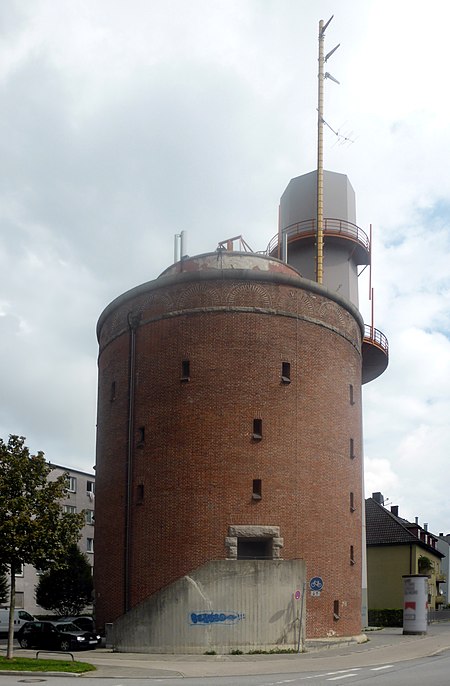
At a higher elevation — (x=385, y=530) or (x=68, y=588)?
(x=385, y=530)

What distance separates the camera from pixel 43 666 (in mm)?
23625

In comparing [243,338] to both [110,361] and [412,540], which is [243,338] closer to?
[110,361]

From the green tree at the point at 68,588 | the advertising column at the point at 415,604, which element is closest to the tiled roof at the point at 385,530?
the advertising column at the point at 415,604

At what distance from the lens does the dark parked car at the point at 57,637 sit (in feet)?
104

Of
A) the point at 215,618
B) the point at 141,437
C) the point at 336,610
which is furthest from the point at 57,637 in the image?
the point at 336,610

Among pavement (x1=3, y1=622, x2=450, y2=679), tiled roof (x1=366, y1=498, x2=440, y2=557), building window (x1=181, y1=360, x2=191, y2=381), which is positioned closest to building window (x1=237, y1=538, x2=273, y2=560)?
pavement (x1=3, y1=622, x2=450, y2=679)

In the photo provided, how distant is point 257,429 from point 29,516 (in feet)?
34.9

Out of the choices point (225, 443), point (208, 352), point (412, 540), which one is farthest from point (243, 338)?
point (412, 540)

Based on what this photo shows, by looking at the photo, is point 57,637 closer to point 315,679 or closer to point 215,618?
point 215,618

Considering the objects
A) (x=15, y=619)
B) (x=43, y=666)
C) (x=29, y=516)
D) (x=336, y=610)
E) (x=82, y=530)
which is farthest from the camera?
(x=82, y=530)

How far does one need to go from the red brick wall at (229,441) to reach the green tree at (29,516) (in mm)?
6551

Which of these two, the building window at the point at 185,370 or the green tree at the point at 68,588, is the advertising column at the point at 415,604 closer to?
the building window at the point at 185,370

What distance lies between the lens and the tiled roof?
205ft

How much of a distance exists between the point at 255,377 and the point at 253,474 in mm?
3853
